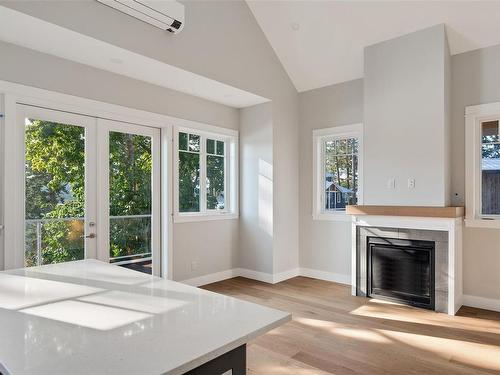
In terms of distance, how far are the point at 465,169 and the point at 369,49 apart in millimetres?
1850

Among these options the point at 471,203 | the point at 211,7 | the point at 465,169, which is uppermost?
the point at 211,7

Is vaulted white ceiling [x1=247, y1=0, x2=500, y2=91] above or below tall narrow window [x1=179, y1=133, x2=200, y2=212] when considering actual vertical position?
above

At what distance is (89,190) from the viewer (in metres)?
3.62

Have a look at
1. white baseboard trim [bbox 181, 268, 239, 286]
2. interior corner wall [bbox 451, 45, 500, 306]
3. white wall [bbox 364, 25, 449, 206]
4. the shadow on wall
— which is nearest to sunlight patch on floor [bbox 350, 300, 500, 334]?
interior corner wall [bbox 451, 45, 500, 306]

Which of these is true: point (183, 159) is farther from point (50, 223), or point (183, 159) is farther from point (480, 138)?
point (480, 138)

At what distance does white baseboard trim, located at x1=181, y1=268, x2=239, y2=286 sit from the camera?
4.61 m

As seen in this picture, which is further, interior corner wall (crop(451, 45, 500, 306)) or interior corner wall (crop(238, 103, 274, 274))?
interior corner wall (crop(238, 103, 274, 274))

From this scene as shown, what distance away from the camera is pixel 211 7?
3.92m

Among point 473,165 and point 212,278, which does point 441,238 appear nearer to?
point 473,165

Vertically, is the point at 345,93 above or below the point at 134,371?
above

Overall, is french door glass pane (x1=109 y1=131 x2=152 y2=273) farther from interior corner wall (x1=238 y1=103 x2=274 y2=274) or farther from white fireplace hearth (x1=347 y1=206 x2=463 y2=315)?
white fireplace hearth (x1=347 y1=206 x2=463 y2=315)

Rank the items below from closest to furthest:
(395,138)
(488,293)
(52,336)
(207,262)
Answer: (52,336) < (488,293) < (395,138) < (207,262)

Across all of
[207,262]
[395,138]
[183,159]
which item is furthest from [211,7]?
[207,262]

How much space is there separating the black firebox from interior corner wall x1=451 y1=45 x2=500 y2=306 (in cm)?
56
